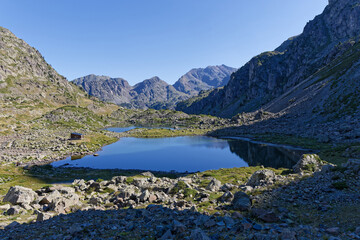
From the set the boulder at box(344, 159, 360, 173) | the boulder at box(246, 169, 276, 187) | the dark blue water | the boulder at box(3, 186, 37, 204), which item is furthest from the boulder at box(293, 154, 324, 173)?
the boulder at box(3, 186, 37, 204)

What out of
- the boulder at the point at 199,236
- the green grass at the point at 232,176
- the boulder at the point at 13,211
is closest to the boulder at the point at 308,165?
the green grass at the point at 232,176

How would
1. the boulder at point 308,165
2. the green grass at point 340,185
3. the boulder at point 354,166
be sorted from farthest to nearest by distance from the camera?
the boulder at point 308,165
the boulder at point 354,166
the green grass at point 340,185

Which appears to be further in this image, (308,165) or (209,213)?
(308,165)

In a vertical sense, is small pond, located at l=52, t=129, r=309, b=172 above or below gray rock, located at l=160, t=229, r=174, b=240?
below

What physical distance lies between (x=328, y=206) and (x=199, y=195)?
13382 mm

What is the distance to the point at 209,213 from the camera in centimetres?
1762

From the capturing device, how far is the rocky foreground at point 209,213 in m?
12.3

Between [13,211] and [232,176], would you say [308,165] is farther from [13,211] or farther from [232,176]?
[13,211]

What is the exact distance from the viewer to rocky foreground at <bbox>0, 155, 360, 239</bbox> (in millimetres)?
12281

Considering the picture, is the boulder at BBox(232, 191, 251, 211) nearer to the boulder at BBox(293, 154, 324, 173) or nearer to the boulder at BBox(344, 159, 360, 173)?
the boulder at BBox(344, 159, 360, 173)

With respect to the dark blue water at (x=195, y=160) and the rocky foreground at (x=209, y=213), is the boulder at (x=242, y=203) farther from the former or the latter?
the dark blue water at (x=195, y=160)

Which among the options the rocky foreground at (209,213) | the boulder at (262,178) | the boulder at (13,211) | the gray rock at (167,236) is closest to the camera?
the gray rock at (167,236)

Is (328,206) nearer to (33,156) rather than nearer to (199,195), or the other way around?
(199,195)

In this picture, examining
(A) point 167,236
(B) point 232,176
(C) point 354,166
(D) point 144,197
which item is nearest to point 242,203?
(A) point 167,236
